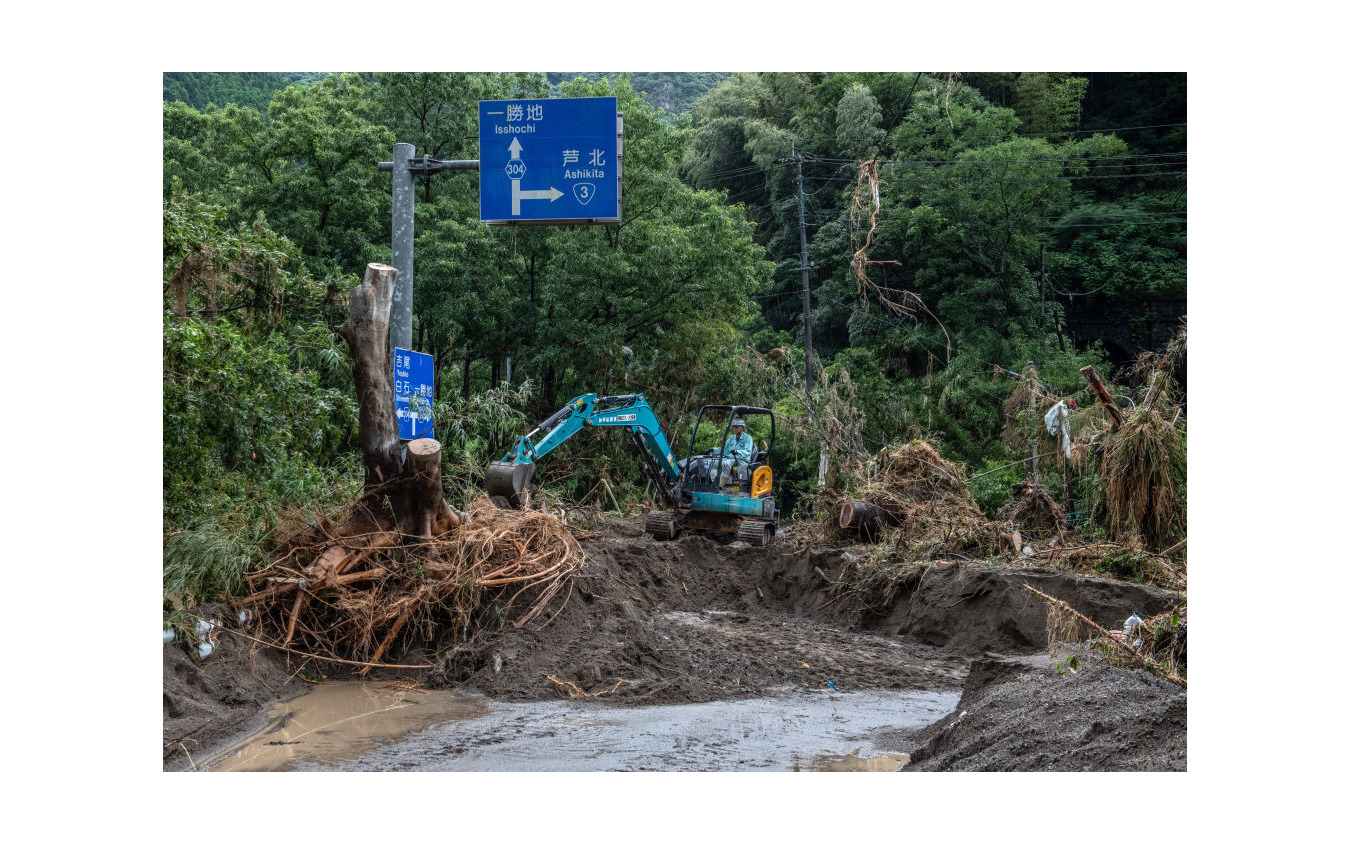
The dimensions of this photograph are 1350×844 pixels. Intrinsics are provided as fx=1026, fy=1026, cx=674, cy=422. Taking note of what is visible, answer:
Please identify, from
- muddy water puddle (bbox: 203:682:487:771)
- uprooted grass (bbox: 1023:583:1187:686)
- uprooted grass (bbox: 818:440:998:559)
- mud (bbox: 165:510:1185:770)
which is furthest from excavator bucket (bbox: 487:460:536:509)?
uprooted grass (bbox: 1023:583:1187:686)

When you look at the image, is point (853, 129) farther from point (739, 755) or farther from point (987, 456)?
point (739, 755)

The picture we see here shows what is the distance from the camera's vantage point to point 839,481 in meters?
19.2

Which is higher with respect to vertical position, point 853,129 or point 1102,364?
point 853,129

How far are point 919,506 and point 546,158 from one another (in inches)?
247

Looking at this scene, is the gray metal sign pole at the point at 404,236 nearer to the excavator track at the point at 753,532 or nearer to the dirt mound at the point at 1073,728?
the dirt mound at the point at 1073,728

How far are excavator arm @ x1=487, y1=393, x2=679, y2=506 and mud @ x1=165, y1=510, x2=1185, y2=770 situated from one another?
972 millimetres

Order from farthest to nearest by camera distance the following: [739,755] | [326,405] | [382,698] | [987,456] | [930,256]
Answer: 1. [930,256]
2. [987,456]
3. [326,405]
4. [382,698]
5. [739,755]

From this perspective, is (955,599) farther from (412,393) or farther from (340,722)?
(340,722)

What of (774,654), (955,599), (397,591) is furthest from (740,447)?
(397,591)

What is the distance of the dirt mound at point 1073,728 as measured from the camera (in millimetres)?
4418

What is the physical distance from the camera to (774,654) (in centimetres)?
881

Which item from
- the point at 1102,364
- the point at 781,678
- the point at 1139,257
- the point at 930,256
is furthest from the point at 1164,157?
the point at 781,678

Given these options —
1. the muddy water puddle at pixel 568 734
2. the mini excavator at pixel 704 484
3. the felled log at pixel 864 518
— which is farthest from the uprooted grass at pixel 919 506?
the muddy water puddle at pixel 568 734

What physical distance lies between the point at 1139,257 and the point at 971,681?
74.2ft
